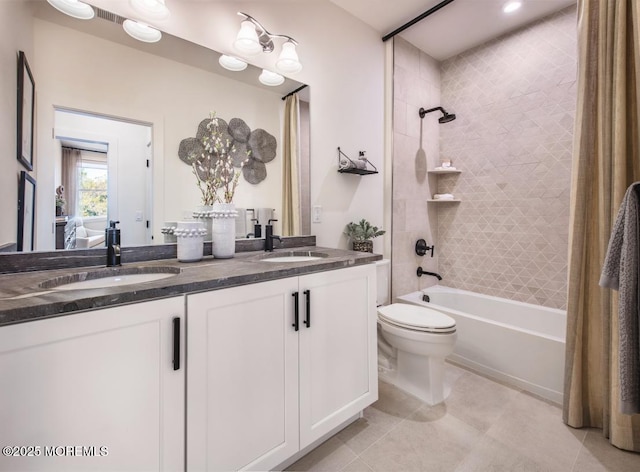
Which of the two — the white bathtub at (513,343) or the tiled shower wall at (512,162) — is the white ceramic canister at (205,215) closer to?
the white bathtub at (513,343)

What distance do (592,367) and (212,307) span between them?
6.60 ft

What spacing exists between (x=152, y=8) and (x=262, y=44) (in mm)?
583

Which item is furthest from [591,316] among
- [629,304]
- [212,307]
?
[212,307]

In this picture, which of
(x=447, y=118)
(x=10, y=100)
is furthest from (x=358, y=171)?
(x=10, y=100)

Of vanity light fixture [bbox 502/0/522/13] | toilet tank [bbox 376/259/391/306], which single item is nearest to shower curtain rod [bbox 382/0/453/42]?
vanity light fixture [bbox 502/0/522/13]

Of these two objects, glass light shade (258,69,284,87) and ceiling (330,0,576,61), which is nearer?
glass light shade (258,69,284,87)

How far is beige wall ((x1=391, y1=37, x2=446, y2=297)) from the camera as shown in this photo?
101 inches

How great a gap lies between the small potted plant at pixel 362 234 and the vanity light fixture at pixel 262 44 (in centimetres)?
116

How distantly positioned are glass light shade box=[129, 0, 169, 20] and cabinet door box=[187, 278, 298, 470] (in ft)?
4.51

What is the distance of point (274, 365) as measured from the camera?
1.14 metres

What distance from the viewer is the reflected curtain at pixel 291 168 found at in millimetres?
1888

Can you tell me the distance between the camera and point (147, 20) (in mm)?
1358

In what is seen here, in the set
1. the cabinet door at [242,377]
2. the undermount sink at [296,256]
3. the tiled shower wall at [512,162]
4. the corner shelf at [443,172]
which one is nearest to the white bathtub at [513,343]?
the tiled shower wall at [512,162]

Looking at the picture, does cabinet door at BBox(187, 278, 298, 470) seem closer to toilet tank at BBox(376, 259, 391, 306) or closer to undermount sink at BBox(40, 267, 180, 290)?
undermount sink at BBox(40, 267, 180, 290)
